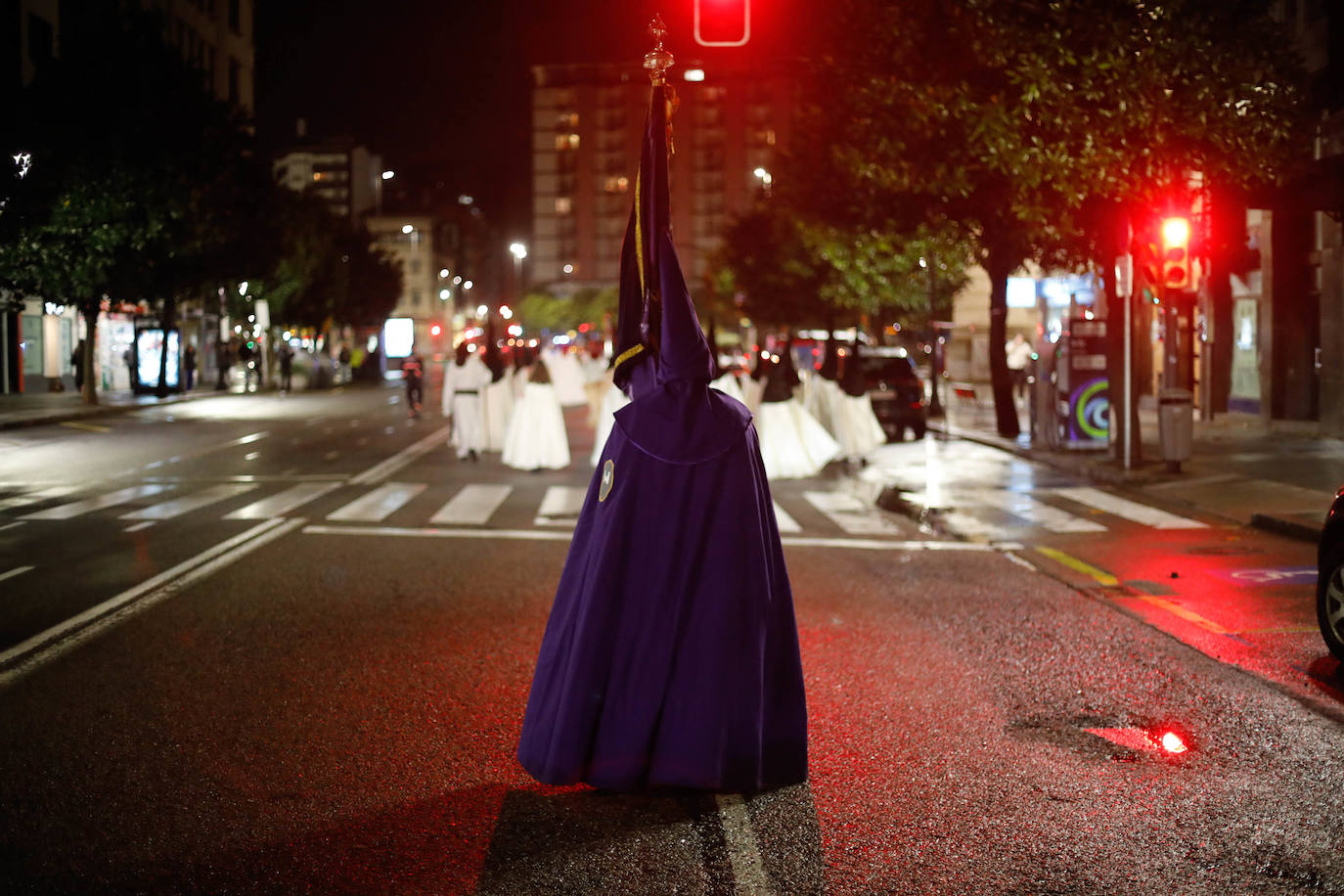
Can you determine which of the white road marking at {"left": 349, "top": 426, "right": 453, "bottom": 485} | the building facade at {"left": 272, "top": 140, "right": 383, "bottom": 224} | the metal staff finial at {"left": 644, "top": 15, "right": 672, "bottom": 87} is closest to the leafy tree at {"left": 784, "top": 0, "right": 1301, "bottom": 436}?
the white road marking at {"left": 349, "top": 426, "right": 453, "bottom": 485}

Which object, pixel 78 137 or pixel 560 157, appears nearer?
pixel 78 137

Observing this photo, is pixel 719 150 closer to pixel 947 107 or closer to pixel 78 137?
pixel 78 137

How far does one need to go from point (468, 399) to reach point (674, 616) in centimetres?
1663

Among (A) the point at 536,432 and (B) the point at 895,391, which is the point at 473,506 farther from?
(B) the point at 895,391

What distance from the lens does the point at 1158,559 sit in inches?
449

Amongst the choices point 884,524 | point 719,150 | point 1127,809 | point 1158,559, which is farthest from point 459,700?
point 719,150

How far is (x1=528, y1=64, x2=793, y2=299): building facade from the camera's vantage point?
165 metres

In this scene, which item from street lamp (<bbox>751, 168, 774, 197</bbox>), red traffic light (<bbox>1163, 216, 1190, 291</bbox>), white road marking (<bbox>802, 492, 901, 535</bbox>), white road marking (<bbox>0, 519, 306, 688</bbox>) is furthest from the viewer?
street lamp (<bbox>751, 168, 774, 197</bbox>)

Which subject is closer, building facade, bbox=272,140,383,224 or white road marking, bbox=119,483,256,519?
white road marking, bbox=119,483,256,519

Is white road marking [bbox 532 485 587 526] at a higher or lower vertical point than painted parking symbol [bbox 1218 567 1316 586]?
higher

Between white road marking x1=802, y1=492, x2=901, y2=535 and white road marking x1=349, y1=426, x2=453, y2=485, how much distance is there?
220 inches

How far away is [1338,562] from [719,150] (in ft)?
536

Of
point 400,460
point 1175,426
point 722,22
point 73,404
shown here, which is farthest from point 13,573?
point 73,404

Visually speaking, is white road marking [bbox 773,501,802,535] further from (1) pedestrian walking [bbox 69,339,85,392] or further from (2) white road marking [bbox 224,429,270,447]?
(1) pedestrian walking [bbox 69,339,85,392]
